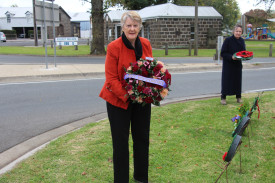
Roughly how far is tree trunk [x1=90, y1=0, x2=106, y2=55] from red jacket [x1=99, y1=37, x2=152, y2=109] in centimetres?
1902

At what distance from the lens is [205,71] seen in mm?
13828

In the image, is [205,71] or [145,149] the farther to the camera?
[205,71]

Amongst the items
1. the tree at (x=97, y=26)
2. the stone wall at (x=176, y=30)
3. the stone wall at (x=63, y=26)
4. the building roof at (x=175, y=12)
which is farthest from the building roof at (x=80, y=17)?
the tree at (x=97, y=26)

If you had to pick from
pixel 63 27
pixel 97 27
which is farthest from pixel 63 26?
pixel 97 27

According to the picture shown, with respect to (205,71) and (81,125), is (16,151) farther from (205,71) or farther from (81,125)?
(205,71)

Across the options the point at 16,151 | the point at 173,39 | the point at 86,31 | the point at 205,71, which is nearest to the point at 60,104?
the point at 16,151

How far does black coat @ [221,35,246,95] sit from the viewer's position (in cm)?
694

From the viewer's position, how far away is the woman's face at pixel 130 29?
10.1 ft

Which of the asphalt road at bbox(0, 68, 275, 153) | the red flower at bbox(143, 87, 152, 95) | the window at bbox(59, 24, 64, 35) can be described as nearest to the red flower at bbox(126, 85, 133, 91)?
the red flower at bbox(143, 87, 152, 95)

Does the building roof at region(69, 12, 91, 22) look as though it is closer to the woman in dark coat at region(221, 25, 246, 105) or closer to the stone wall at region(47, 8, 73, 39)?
the stone wall at region(47, 8, 73, 39)

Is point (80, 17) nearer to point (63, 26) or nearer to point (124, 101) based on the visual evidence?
point (63, 26)

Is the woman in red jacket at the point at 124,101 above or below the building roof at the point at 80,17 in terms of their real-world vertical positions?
below

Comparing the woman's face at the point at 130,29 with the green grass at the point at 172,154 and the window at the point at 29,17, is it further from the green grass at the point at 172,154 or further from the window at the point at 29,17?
the window at the point at 29,17

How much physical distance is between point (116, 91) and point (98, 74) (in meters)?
9.46
